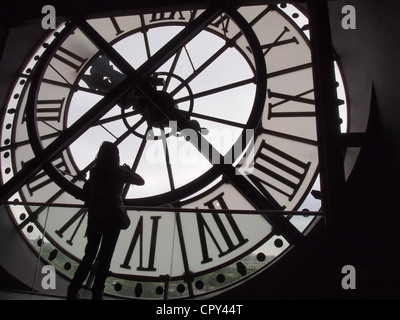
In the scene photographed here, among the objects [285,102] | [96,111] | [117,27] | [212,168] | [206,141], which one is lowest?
[212,168]

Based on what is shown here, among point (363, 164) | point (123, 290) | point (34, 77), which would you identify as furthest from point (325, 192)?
point (34, 77)

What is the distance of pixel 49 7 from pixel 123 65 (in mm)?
884

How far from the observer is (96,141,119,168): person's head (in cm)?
163

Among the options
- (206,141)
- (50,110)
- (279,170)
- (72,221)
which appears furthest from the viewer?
(50,110)

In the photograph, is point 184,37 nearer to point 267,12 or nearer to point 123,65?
point 123,65

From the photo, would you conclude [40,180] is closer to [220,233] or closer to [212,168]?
[212,168]

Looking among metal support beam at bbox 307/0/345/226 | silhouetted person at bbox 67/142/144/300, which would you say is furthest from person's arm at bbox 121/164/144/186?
metal support beam at bbox 307/0/345/226

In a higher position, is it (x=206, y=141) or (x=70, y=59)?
(x=70, y=59)

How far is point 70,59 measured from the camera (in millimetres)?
3389

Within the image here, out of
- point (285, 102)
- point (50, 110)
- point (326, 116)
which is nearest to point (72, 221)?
point (326, 116)

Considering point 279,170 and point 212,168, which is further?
point 279,170

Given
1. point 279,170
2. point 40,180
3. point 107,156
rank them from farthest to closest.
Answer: point 40,180, point 279,170, point 107,156

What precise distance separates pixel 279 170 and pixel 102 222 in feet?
6.00

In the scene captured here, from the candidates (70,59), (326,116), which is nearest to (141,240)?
(326,116)
